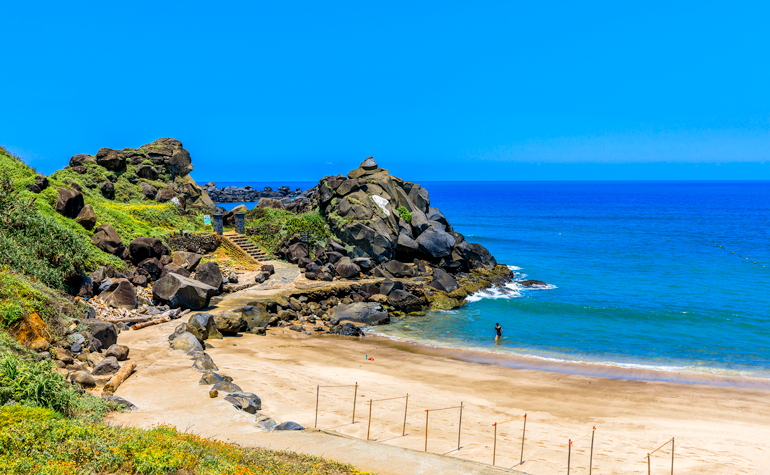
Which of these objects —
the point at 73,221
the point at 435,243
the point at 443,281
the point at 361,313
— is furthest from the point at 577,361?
the point at 73,221

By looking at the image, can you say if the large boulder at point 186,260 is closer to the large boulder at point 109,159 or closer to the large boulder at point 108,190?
the large boulder at point 108,190

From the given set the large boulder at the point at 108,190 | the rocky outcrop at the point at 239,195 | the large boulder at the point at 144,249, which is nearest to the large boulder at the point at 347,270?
the large boulder at the point at 144,249

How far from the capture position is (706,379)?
21.5m

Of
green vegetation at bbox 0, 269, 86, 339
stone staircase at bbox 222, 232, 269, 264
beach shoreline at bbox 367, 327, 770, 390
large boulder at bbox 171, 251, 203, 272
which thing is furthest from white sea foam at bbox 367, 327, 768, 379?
green vegetation at bbox 0, 269, 86, 339

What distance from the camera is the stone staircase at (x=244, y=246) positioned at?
115 ft

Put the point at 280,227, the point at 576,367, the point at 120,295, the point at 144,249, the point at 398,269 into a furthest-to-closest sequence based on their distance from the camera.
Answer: the point at 280,227
the point at 398,269
the point at 144,249
the point at 120,295
the point at 576,367

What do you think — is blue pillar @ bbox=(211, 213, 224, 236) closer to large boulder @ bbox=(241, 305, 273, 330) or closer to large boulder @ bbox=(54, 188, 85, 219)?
large boulder @ bbox=(54, 188, 85, 219)

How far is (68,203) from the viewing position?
28.0 metres

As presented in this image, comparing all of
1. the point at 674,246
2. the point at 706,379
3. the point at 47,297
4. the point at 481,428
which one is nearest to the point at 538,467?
the point at 481,428

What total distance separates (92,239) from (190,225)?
908cm

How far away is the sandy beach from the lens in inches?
513

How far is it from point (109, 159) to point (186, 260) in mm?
18061

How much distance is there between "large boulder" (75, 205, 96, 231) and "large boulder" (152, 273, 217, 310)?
7.17 m

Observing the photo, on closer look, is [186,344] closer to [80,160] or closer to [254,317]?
[254,317]
